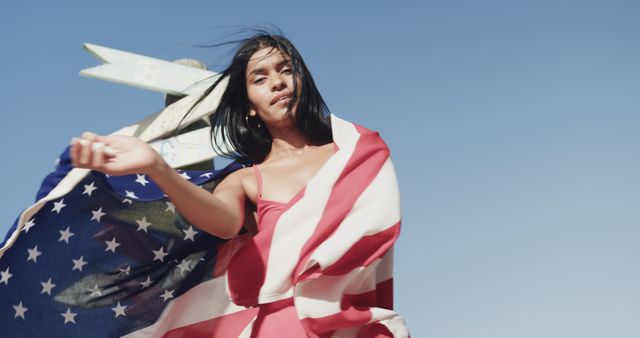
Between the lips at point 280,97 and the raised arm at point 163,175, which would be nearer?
the raised arm at point 163,175

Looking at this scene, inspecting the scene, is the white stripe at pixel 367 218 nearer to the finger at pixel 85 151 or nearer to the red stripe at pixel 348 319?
the red stripe at pixel 348 319

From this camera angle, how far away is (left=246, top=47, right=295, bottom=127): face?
8.64 feet

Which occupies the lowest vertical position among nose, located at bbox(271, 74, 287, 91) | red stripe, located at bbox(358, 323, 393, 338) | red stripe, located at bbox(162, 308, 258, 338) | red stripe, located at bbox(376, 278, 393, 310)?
red stripe, located at bbox(162, 308, 258, 338)

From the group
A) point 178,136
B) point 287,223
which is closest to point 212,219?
point 287,223

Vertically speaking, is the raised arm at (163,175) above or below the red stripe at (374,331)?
above

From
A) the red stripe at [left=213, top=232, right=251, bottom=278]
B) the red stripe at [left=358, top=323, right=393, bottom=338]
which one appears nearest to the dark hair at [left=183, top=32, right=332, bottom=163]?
the red stripe at [left=213, top=232, right=251, bottom=278]

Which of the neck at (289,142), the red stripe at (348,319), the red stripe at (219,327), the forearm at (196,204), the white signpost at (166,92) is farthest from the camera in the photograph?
the white signpost at (166,92)

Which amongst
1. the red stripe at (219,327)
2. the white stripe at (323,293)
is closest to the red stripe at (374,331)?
the white stripe at (323,293)

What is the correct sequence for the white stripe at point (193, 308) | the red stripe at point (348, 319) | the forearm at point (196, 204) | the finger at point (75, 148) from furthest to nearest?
the white stripe at point (193, 308)
the red stripe at point (348, 319)
the forearm at point (196, 204)
the finger at point (75, 148)

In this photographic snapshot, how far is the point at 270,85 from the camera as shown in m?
2.64

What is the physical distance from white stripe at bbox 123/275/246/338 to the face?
1.57 feet

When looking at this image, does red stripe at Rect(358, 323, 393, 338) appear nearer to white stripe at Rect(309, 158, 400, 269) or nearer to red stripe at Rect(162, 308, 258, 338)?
white stripe at Rect(309, 158, 400, 269)

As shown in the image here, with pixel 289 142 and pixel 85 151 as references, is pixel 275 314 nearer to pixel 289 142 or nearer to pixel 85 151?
pixel 289 142

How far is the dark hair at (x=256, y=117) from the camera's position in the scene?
2.65m
